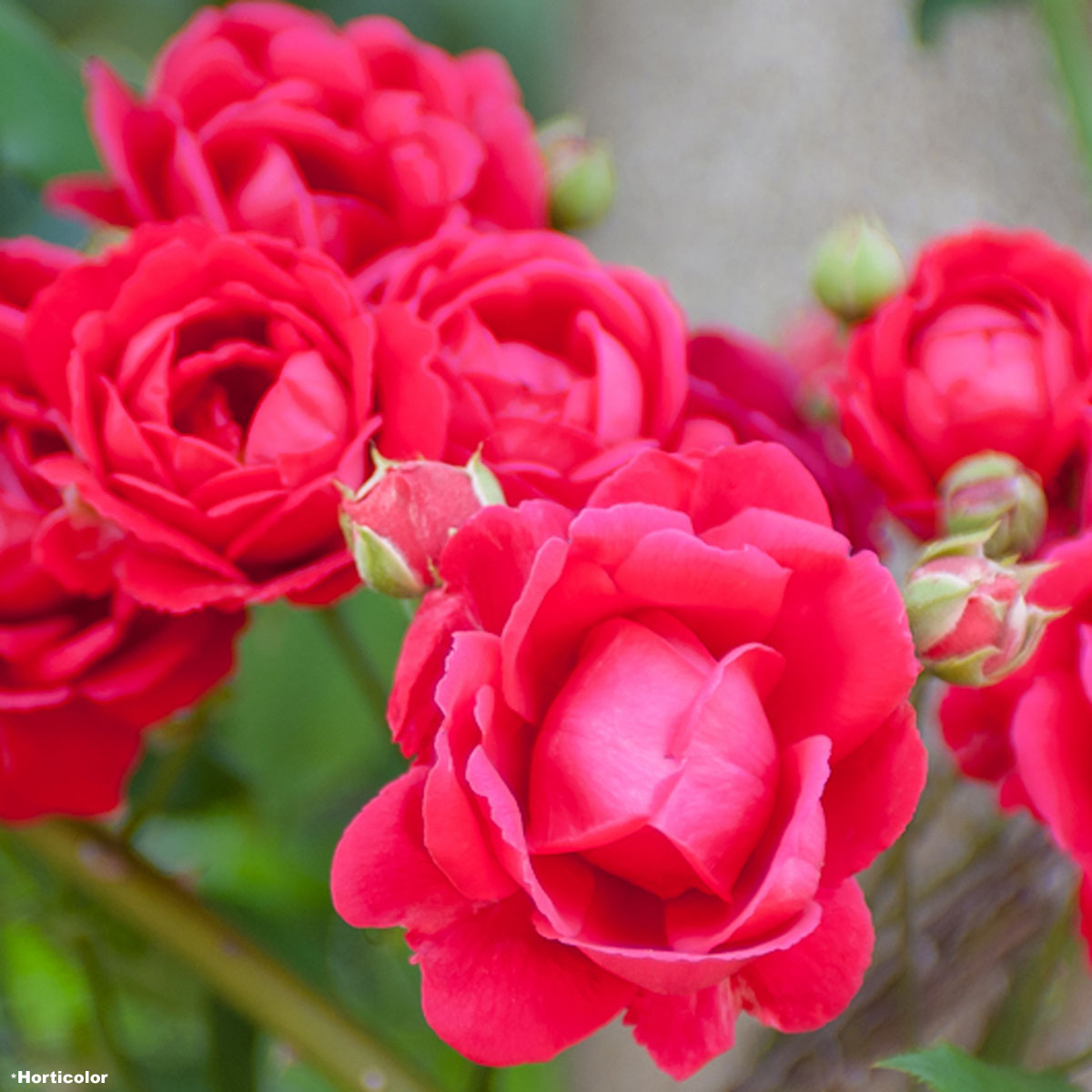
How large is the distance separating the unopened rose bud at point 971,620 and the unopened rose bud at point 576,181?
0.57ft

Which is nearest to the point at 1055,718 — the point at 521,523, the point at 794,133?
the point at 521,523

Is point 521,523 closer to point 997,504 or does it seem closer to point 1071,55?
point 997,504

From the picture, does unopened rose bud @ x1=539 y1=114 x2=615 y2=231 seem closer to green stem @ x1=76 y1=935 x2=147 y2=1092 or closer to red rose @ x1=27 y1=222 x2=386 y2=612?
red rose @ x1=27 y1=222 x2=386 y2=612

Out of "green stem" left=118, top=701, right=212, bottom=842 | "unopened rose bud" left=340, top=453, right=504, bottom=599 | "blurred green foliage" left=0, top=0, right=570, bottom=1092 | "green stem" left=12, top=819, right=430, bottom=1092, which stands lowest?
"blurred green foliage" left=0, top=0, right=570, bottom=1092

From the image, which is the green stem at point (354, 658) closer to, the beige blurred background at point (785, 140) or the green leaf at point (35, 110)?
the green leaf at point (35, 110)

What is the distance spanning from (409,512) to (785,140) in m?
0.55

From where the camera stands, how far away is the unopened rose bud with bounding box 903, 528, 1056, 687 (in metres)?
0.19

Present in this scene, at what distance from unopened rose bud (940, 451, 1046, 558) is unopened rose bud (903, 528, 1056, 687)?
0.04 m

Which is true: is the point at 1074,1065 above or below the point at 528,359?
below

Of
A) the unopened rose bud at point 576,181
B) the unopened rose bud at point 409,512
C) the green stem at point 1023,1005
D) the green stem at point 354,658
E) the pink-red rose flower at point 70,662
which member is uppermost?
the unopened rose bud at point 576,181

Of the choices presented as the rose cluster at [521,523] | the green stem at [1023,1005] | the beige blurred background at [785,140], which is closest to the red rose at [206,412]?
the rose cluster at [521,523]

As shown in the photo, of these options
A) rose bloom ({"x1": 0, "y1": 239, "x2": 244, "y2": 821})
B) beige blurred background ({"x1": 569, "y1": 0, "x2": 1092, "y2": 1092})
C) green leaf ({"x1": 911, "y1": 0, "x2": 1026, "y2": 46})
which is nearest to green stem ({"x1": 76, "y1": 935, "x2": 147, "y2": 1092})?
rose bloom ({"x1": 0, "y1": 239, "x2": 244, "y2": 821})

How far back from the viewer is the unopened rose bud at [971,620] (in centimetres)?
19

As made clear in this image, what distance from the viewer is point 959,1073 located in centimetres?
20
